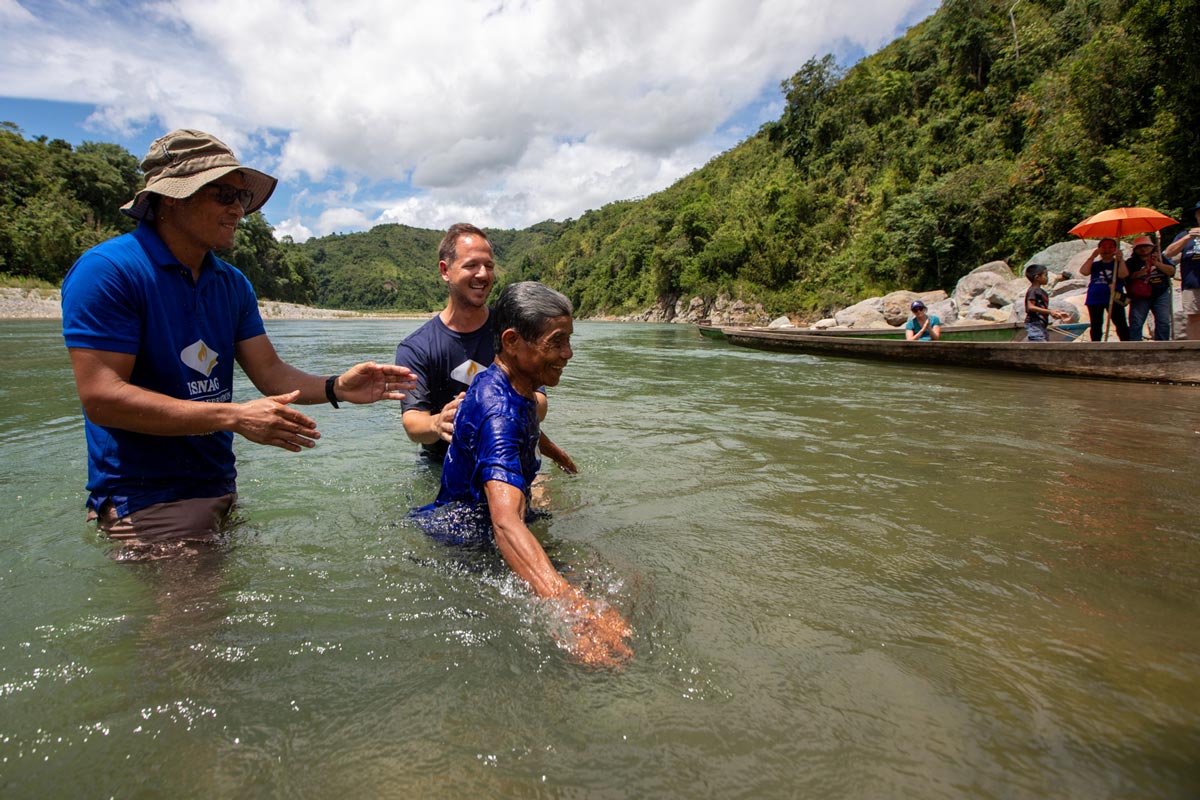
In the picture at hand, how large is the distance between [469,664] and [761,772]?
0.87 metres

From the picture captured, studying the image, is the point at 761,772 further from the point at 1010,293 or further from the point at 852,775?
the point at 1010,293

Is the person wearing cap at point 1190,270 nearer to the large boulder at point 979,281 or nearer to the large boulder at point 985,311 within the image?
the large boulder at point 985,311

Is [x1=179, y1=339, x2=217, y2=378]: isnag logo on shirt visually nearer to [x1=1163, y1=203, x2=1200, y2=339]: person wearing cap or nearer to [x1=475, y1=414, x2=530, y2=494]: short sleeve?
[x1=475, y1=414, x2=530, y2=494]: short sleeve

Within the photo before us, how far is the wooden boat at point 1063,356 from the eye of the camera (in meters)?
7.57

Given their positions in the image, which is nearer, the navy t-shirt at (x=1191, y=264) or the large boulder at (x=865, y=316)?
the navy t-shirt at (x=1191, y=264)

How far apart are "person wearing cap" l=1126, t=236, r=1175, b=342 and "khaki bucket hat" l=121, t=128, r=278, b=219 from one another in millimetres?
10784

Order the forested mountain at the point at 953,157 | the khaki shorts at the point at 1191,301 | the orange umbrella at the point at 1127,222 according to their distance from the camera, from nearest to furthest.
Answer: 1. the khaki shorts at the point at 1191,301
2. the orange umbrella at the point at 1127,222
3. the forested mountain at the point at 953,157

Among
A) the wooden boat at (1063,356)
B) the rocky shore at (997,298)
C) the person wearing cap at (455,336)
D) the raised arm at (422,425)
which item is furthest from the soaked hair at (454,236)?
the rocky shore at (997,298)

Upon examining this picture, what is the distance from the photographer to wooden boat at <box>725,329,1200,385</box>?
7.57m

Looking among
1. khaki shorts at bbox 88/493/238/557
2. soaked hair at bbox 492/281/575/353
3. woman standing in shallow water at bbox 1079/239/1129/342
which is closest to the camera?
soaked hair at bbox 492/281/575/353

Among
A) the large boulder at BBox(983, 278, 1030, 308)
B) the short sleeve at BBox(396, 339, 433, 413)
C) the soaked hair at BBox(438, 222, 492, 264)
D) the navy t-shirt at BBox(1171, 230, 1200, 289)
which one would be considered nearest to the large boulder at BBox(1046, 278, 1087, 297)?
the large boulder at BBox(983, 278, 1030, 308)

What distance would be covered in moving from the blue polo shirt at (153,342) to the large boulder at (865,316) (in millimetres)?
23764

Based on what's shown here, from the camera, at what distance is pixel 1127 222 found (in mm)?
8844

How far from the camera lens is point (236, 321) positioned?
275 centimetres
